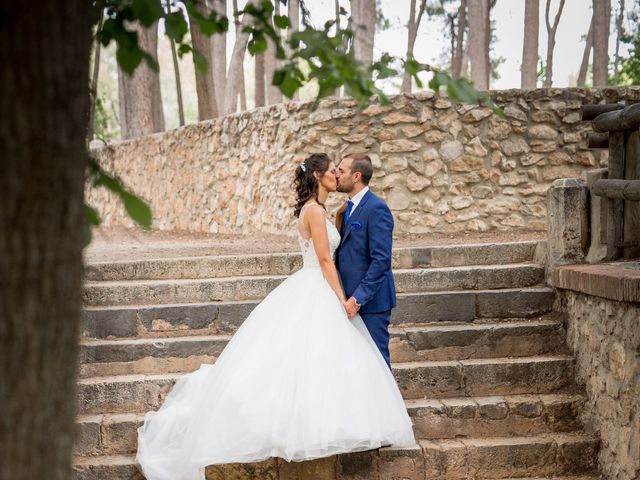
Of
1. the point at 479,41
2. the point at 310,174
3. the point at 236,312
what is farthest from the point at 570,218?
the point at 479,41

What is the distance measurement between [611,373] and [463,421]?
104cm

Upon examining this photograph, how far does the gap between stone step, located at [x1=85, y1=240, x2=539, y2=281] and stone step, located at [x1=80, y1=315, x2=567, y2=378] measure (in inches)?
30.8

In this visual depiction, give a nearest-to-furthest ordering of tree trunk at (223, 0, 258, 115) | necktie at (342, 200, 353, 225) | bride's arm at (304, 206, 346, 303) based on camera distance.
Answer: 1. bride's arm at (304, 206, 346, 303)
2. necktie at (342, 200, 353, 225)
3. tree trunk at (223, 0, 258, 115)

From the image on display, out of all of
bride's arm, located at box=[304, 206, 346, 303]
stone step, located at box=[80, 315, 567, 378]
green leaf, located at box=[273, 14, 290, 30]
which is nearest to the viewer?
green leaf, located at box=[273, 14, 290, 30]

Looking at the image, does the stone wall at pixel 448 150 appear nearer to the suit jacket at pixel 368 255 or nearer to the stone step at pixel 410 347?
the stone step at pixel 410 347

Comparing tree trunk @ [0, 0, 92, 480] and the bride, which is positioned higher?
tree trunk @ [0, 0, 92, 480]

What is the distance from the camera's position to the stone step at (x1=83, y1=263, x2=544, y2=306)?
265 inches

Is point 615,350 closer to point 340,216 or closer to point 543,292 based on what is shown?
point 543,292

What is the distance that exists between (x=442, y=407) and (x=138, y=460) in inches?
81.8

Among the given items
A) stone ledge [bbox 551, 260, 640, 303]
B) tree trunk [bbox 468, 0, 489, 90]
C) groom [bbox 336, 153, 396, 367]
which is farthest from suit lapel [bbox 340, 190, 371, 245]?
tree trunk [bbox 468, 0, 489, 90]

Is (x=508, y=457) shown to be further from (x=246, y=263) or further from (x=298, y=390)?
(x=246, y=263)

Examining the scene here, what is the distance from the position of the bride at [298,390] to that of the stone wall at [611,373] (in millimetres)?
1324

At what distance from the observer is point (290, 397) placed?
4859mm

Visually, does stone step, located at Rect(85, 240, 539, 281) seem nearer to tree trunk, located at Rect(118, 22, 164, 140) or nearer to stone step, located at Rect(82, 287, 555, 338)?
stone step, located at Rect(82, 287, 555, 338)
